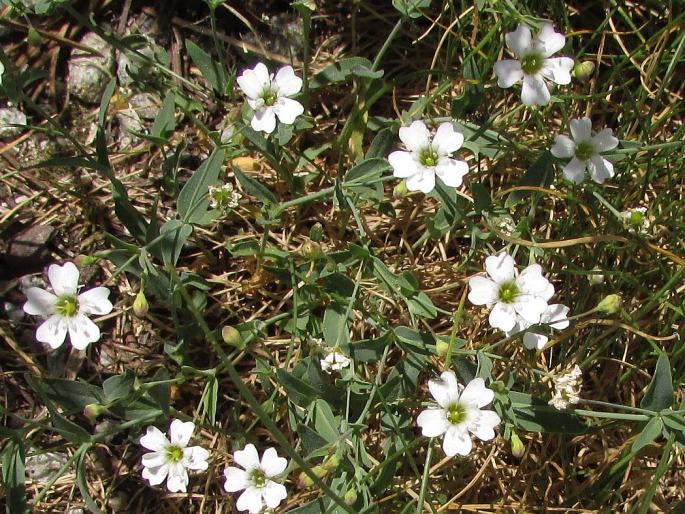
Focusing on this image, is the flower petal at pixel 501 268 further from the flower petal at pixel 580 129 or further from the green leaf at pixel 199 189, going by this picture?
the green leaf at pixel 199 189

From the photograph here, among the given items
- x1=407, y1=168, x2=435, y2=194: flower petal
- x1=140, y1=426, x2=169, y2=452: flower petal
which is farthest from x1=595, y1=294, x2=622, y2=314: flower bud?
x1=140, y1=426, x2=169, y2=452: flower petal

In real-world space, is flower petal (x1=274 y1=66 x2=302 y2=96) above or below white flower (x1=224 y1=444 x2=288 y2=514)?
above

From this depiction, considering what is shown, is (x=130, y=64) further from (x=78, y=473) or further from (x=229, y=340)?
(x=78, y=473)

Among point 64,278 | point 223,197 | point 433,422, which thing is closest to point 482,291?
point 433,422

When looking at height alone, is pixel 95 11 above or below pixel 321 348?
above

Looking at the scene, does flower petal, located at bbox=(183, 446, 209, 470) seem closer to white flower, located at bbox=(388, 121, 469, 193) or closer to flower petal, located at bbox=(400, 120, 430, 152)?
white flower, located at bbox=(388, 121, 469, 193)

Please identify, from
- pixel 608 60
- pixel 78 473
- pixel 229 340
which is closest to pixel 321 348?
pixel 229 340

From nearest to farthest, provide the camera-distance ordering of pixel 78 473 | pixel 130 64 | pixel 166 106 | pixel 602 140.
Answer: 1. pixel 78 473
2. pixel 602 140
3. pixel 166 106
4. pixel 130 64
